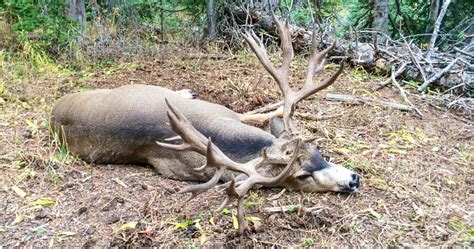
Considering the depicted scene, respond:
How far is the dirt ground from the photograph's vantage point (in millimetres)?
3256

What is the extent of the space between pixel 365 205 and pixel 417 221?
0.38 metres

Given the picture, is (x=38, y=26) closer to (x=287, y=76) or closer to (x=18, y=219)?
(x=287, y=76)

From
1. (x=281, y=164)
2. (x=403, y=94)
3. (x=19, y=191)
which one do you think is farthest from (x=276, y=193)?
(x=403, y=94)

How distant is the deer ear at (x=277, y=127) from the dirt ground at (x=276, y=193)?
48 cm

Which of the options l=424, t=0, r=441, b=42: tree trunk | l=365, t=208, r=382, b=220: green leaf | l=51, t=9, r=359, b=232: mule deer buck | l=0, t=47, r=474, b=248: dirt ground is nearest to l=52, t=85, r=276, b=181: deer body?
l=51, t=9, r=359, b=232: mule deer buck

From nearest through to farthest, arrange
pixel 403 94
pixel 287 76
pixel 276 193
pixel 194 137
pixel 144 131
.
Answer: pixel 194 137, pixel 276 193, pixel 144 131, pixel 287 76, pixel 403 94

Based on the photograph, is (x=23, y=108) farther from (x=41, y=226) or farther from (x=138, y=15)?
(x=138, y=15)

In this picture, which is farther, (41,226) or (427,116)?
(427,116)

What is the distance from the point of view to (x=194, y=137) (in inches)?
134

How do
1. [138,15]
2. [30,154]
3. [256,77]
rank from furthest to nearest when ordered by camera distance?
[138,15], [256,77], [30,154]

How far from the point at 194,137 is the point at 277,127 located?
110 cm

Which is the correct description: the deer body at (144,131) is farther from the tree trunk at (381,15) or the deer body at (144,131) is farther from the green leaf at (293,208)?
the tree trunk at (381,15)

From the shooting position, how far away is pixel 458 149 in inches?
184

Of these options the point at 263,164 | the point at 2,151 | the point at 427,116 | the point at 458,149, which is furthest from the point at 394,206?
the point at 2,151
